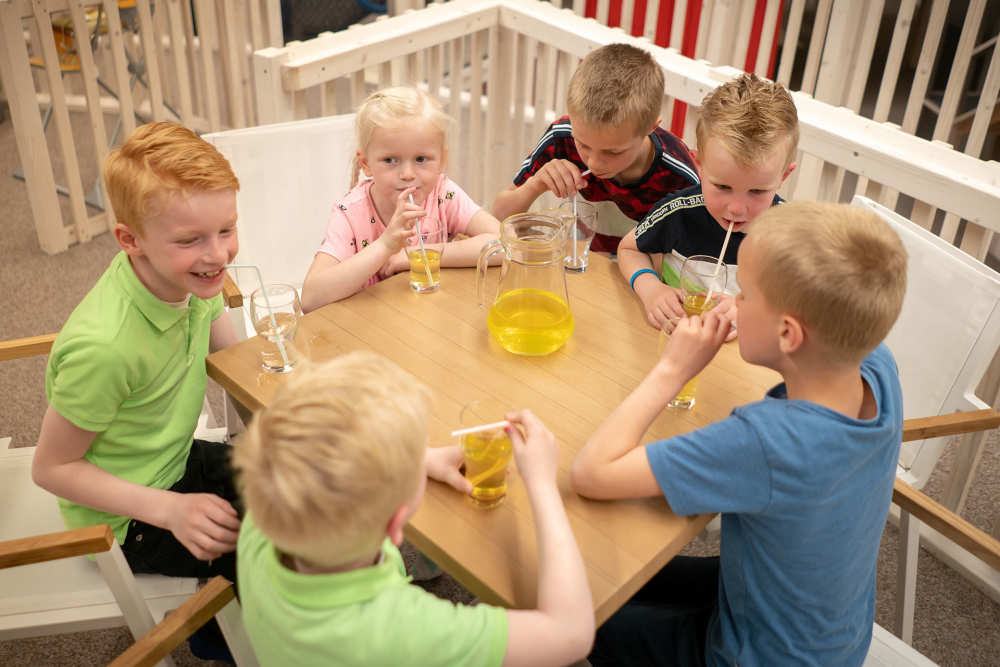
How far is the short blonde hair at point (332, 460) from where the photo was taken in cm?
83

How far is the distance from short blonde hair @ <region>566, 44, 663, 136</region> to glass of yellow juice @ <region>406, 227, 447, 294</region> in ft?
1.54

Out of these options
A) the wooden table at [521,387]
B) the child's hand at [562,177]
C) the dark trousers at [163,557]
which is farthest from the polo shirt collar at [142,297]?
the child's hand at [562,177]


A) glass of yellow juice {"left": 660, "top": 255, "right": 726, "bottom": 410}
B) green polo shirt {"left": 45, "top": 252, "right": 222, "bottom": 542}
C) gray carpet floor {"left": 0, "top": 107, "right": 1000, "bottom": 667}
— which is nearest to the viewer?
green polo shirt {"left": 45, "top": 252, "right": 222, "bottom": 542}

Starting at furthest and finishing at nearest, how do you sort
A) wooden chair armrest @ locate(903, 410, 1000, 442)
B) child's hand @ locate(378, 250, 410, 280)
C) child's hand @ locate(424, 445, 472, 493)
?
child's hand @ locate(378, 250, 410, 280) < wooden chair armrest @ locate(903, 410, 1000, 442) < child's hand @ locate(424, 445, 472, 493)

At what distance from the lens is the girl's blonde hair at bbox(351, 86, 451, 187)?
1742mm

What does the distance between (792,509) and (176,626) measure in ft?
2.74

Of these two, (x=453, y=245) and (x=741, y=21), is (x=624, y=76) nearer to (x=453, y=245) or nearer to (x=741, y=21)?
(x=453, y=245)

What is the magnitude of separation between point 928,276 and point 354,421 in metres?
1.33

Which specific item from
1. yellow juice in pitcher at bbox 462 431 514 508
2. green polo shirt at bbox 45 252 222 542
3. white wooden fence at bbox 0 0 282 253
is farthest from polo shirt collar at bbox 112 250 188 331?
white wooden fence at bbox 0 0 282 253

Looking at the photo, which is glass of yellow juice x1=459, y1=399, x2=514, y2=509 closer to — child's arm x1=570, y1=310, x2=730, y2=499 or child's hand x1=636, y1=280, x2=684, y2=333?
child's arm x1=570, y1=310, x2=730, y2=499

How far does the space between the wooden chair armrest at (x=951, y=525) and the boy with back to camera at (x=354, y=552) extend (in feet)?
2.32

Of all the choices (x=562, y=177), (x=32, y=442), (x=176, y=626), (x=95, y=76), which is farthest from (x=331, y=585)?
(x=95, y=76)

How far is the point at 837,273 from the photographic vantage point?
3.36 ft

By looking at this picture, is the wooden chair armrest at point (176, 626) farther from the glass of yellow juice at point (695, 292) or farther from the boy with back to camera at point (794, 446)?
the glass of yellow juice at point (695, 292)
